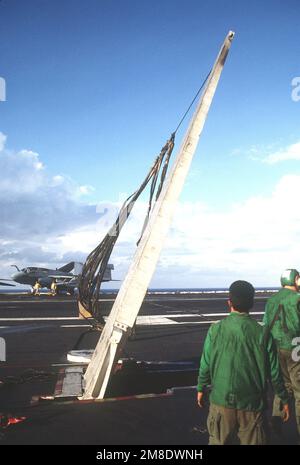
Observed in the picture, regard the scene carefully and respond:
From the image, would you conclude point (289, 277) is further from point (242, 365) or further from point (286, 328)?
point (242, 365)

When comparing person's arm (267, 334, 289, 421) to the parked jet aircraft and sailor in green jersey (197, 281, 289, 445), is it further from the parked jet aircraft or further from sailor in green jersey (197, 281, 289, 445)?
the parked jet aircraft

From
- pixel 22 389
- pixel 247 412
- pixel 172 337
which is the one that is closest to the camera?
pixel 247 412

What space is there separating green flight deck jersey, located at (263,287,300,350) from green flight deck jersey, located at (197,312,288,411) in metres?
1.48

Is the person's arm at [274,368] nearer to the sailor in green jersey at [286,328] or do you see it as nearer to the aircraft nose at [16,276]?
the sailor in green jersey at [286,328]

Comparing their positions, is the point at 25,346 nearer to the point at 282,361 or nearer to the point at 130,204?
the point at 130,204

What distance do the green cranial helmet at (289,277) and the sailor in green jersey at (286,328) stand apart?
1 cm

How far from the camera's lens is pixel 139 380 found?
7.67 m

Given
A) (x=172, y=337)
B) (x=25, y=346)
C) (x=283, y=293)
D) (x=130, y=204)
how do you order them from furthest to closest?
(x=172, y=337) < (x=25, y=346) < (x=130, y=204) < (x=283, y=293)

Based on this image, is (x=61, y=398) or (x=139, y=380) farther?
(x=139, y=380)

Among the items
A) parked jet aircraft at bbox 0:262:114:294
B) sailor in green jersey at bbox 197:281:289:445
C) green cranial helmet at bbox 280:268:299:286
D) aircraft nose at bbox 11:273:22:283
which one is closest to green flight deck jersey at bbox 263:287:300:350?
green cranial helmet at bbox 280:268:299:286

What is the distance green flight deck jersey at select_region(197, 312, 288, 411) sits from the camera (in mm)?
2971

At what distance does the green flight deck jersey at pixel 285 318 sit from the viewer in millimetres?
4547
